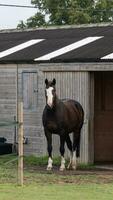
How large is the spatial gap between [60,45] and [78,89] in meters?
3.13

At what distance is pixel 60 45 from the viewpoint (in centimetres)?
2489

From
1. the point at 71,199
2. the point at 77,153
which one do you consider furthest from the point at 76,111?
the point at 71,199

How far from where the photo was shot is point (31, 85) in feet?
79.8

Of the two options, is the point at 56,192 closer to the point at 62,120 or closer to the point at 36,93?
the point at 62,120

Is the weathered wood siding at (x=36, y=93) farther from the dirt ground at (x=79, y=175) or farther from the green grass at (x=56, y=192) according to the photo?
the green grass at (x=56, y=192)

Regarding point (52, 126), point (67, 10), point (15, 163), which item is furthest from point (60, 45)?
point (67, 10)

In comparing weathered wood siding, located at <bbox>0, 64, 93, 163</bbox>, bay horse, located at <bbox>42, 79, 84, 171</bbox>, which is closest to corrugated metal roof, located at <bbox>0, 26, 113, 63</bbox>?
weathered wood siding, located at <bbox>0, 64, 93, 163</bbox>

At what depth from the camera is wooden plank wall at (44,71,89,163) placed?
71.7 ft

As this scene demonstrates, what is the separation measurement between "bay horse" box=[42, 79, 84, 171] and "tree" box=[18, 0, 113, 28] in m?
27.8

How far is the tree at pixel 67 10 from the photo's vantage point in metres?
49.7

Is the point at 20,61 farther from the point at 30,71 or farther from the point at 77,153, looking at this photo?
the point at 77,153

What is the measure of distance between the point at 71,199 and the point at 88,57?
26.1 ft

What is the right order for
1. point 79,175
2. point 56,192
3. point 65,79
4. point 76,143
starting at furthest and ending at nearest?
1. point 65,79
2. point 76,143
3. point 79,175
4. point 56,192

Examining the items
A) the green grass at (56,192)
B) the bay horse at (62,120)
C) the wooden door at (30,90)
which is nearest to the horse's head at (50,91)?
the bay horse at (62,120)
